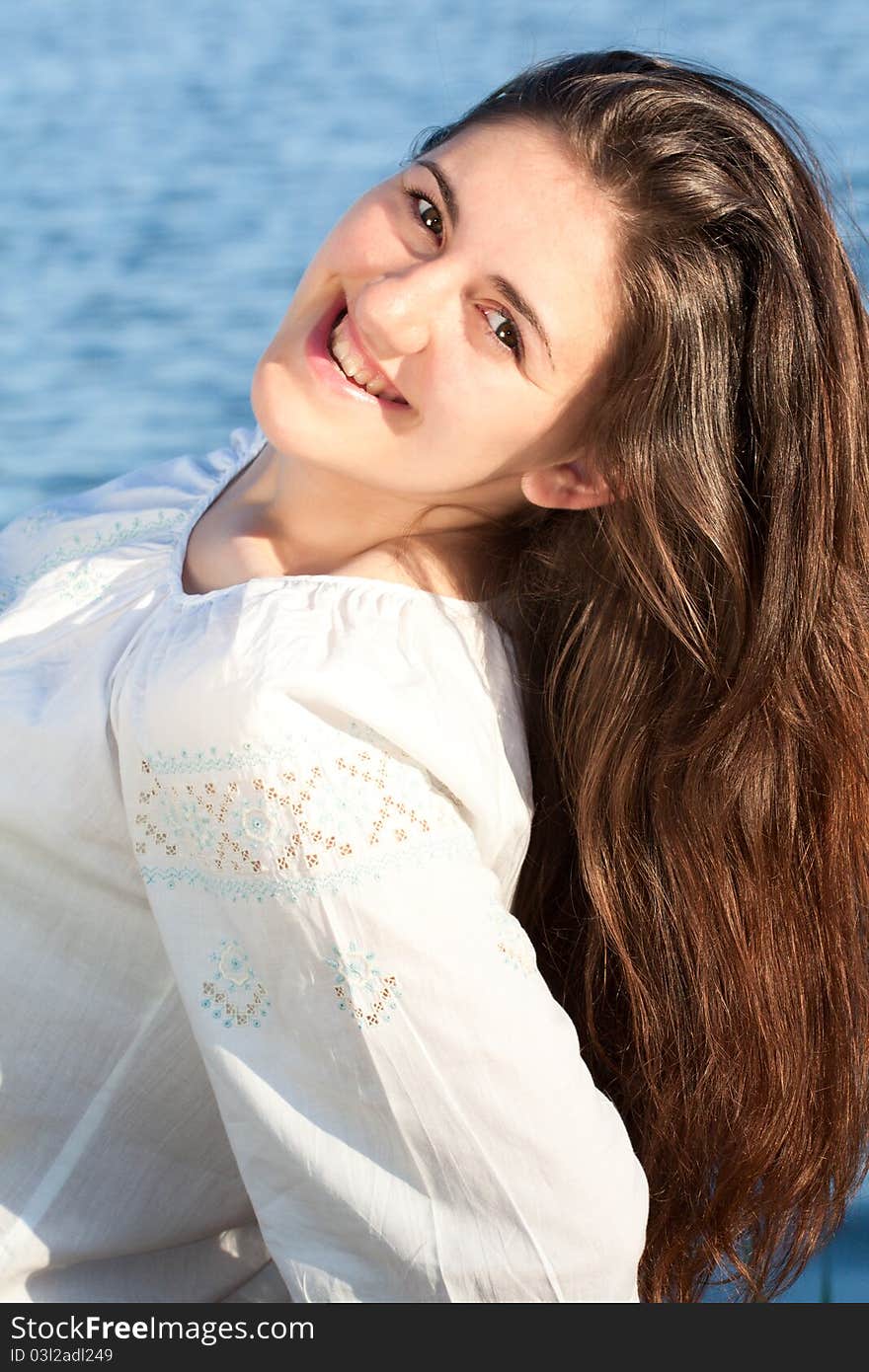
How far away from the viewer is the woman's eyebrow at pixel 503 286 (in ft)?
4.66

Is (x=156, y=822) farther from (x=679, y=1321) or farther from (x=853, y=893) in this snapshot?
(x=853, y=893)

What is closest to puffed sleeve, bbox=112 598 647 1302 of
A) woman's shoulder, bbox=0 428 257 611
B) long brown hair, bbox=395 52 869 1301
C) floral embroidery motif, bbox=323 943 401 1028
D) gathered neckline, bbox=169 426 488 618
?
floral embroidery motif, bbox=323 943 401 1028

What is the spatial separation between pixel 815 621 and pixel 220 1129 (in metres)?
0.68

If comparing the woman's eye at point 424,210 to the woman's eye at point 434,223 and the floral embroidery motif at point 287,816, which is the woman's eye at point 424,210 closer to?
the woman's eye at point 434,223

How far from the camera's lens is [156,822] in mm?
1314

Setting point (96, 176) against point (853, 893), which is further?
point (96, 176)

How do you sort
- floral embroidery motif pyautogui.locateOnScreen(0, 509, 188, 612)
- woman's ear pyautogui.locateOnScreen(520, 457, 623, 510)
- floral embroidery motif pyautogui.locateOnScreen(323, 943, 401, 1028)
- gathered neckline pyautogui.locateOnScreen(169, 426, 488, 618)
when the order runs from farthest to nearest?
floral embroidery motif pyautogui.locateOnScreen(0, 509, 188, 612) < woman's ear pyautogui.locateOnScreen(520, 457, 623, 510) < gathered neckline pyautogui.locateOnScreen(169, 426, 488, 618) < floral embroidery motif pyautogui.locateOnScreen(323, 943, 401, 1028)

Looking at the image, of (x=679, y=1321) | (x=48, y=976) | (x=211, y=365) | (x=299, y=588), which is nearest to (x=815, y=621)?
(x=299, y=588)

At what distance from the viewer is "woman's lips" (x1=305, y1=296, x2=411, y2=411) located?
4.82 ft

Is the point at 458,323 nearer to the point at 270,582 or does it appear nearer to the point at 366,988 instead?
the point at 270,582

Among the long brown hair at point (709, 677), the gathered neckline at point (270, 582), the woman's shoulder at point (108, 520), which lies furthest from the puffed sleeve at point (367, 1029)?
the woman's shoulder at point (108, 520)

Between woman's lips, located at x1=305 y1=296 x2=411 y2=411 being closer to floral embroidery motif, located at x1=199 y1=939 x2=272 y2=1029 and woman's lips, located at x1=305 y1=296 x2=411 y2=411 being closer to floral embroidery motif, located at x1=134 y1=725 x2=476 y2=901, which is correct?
floral embroidery motif, located at x1=134 y1=725 x2=476 y2=901

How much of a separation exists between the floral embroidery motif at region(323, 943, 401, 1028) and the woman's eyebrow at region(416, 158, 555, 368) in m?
0.54

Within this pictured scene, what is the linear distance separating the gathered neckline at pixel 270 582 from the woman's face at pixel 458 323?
98 mm
